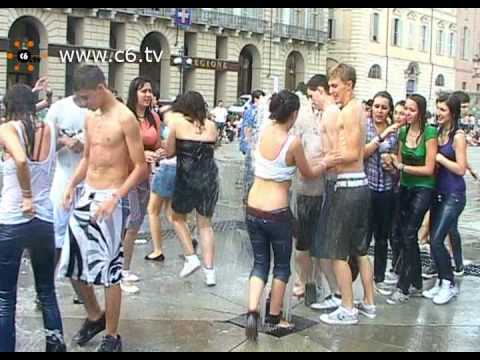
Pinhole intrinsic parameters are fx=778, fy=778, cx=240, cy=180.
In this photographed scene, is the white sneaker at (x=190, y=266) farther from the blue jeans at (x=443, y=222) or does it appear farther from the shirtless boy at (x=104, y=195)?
the shirtless boy at (x=104, y=195)

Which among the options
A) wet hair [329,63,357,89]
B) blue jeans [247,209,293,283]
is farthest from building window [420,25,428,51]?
blue jeans [247,209,293,283]

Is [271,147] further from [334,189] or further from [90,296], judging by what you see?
[90,296]

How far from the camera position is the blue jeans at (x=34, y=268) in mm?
4270

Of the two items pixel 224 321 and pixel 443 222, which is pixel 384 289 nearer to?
pixel 443 222

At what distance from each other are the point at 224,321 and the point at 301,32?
4.52 meters

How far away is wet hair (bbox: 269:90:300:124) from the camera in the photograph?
16.3 feet

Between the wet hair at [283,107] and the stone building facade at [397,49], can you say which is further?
the stone building facade at [397,49]

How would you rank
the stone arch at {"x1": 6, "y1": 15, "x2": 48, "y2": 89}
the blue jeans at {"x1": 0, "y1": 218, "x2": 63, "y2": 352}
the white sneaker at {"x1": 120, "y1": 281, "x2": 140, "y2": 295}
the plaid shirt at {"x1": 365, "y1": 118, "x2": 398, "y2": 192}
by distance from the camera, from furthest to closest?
1. the stone arch at {"x1": 6, "y1": 15, "x2": 48, "y2": 89}
2. the plaid shirt at {"x1": 365, "y1": 118, "x2": 398, "y2": 192}
3. the white sneaker at {"x1": 120, "y1": 281, "x2": 140, "y2": 295}
4. the blue jeans at {"x1": 0, "y1": 218, "x2": 63, "y2": 352}

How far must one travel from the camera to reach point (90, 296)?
4.79 m

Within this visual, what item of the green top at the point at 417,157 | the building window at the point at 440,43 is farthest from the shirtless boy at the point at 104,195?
the building window at the point at 440,43

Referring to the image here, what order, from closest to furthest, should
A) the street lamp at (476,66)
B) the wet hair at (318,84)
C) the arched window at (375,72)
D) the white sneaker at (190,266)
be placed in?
the wet hair at (318,84), the white sneaker at (190,266), the arched window at (375,72), the street lamp at (476,66)

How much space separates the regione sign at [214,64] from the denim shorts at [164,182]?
7.05 m

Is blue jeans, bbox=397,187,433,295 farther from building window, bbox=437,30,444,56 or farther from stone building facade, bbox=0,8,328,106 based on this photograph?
building window, bbox=437,30,444,56

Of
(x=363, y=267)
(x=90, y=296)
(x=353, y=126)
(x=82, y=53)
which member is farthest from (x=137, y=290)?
(x=82, y=53)
